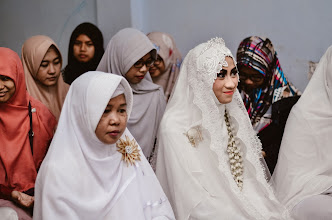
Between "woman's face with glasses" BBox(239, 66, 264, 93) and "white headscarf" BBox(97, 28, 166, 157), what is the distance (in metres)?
0.67

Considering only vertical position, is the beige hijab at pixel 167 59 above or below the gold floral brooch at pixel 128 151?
above

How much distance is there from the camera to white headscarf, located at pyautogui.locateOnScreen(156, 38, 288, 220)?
2.59 m

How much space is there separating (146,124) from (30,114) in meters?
0.86

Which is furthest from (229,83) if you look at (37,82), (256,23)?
(256,23)

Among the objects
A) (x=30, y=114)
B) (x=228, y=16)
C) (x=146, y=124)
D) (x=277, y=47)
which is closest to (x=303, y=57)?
(x=277, y=47)

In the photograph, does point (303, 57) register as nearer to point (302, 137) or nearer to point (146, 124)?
point (302, 137)

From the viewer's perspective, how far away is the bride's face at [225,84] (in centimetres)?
269

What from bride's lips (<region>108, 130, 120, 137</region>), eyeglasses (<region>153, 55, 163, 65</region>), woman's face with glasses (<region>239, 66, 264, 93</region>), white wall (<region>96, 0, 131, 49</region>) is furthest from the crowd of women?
white wall (<region>96, 0, 131, 49</region>)

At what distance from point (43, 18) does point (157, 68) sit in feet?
4.57

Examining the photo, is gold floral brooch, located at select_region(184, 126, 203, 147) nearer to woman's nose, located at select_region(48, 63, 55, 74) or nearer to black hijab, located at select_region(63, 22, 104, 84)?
woman's nose, located at select_region(48, 63, 55, 74)

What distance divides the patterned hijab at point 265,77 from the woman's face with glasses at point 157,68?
0.67 m

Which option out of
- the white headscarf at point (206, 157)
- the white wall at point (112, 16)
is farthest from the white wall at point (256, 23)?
the white headscarf at point (206, 157)

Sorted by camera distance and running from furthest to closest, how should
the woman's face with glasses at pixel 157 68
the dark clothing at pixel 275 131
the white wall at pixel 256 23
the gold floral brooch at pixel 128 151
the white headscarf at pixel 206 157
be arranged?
the white wall at pixel 256 23
the woman's face with glasses at pixel 157 68
the dark clothing at pixel 275 131
the white headscarf at pixel 206 157
the gold floral brooch at pixel 128 151

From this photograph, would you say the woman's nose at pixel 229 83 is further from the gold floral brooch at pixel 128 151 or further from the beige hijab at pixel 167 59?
the beige hijab at pixel 167 59
